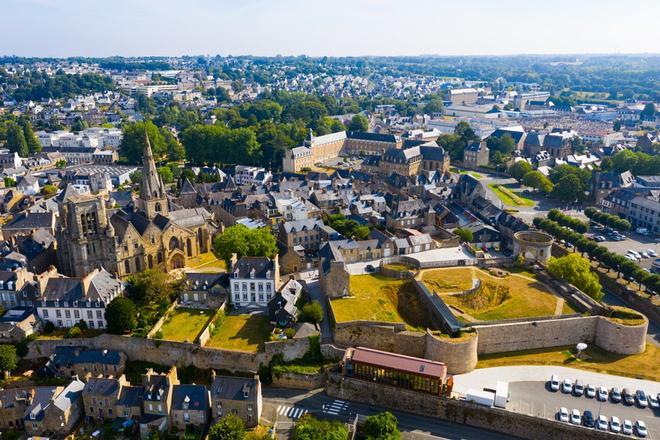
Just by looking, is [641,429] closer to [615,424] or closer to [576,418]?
[615,424]

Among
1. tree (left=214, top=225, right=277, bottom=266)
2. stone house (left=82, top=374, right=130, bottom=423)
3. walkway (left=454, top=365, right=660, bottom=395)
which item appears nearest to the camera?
stone house (left=82, top=374, right=130, bottom=423)

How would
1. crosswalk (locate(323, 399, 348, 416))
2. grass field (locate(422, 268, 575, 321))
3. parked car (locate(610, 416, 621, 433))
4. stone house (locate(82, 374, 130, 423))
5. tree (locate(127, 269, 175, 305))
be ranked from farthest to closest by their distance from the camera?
tree (locate(127, 269, 175, 305)), grass field (locate(422, 268, 575, 321)), crosswalk (locate(323, 399, 348, 416)), stone house (locate(82, 374, 130, 423)), parked car (locate(610, 416, 621, 433))

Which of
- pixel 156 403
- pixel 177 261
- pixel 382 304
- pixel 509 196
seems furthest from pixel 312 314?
pixel 509 196

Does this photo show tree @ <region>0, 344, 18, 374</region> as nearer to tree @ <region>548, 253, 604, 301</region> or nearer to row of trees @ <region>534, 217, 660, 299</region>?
tree @ <region>548, 253, 604, 301</region>

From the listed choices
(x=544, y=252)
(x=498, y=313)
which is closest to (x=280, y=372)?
(x=498, y=313)

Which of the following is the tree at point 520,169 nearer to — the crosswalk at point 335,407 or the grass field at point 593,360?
the grass field at point 593,360

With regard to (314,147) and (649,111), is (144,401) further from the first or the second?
(649,111)

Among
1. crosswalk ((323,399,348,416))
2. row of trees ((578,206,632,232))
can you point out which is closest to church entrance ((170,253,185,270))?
crosswalk ((323,399,348,416))
